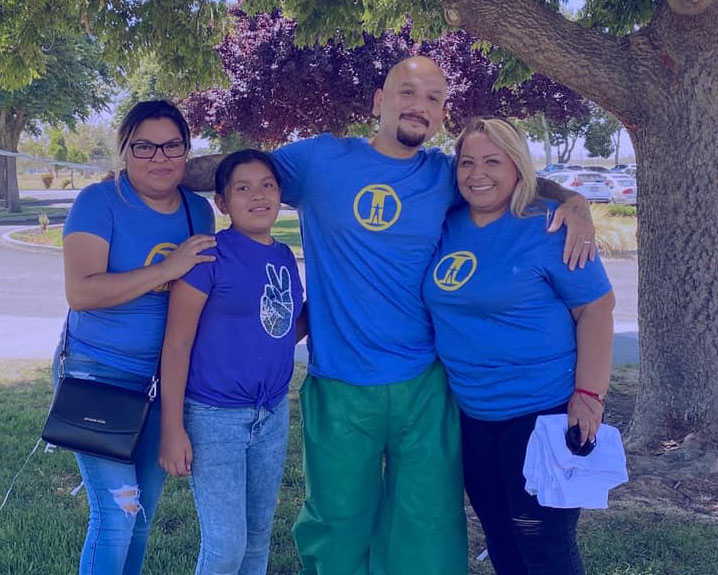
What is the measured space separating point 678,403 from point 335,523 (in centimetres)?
273

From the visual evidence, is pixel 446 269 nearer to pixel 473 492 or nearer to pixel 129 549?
pixel 473 492

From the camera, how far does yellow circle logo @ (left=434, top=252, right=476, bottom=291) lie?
2.64 metres

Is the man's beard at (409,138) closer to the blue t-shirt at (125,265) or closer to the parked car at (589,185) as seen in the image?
the blue t-shirt at (125,265)

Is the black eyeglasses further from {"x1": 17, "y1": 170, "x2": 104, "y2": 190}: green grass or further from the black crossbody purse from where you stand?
{"x1": 17, "y1": 170, "x2": 104, "y2": 190}: green grass

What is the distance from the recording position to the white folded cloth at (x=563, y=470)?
246 centimetres

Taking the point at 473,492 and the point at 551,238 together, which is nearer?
the point at 551,238

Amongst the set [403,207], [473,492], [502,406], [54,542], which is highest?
[403,207]

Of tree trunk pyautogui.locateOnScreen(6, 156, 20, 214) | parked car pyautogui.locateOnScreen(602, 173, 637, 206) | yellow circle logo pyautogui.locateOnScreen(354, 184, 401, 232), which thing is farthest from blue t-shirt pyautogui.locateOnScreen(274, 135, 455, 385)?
tree trunk pyautogui.locateOnScreen(6, 156, 20, 214)

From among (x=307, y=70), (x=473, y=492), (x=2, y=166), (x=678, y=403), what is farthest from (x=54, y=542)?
(x=2, y=166)

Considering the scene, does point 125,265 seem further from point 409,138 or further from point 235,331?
point 409,138

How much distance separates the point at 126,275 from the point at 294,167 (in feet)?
2.61

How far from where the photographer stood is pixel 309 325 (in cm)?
290

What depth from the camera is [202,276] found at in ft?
7.92

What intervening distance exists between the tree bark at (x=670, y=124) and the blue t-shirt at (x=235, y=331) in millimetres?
2723
